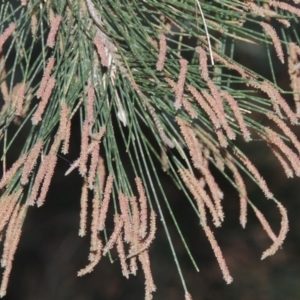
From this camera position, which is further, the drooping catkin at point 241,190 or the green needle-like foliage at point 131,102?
the drooping catkin at point 241,190

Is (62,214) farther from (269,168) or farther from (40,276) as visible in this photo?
(269,168)

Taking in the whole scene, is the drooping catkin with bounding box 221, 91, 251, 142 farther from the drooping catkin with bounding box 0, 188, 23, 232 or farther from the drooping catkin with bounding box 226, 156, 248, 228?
the drooping catkin with bounding box 0, 188, 23, 232

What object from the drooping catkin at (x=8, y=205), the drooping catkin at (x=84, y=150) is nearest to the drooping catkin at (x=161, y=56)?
the drooping catkin at (x=84, y=150)

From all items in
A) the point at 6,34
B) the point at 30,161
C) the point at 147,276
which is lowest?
the point at 147,276

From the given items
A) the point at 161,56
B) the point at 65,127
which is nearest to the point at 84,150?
the point at 65,127

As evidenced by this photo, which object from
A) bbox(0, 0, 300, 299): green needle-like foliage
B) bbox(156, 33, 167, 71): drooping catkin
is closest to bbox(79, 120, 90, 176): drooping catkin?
bbox(0, 0, 300, 299): green needle-like foliage

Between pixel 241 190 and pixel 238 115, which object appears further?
pixel 241 190

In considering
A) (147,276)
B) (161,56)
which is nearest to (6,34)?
(161,56)

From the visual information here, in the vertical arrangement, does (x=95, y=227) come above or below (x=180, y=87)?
below

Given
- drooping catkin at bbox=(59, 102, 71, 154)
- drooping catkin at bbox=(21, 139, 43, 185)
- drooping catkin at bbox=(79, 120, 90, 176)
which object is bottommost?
drooping catkin at bbox=(21, 139, 43, 185)

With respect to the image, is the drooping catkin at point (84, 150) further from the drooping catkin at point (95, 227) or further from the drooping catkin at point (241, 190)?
the drooping catkin at point (241, 190)

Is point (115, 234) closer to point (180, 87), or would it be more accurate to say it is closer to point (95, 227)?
point (95, 227)

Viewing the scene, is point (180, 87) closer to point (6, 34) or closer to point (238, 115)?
point (238, 115)
